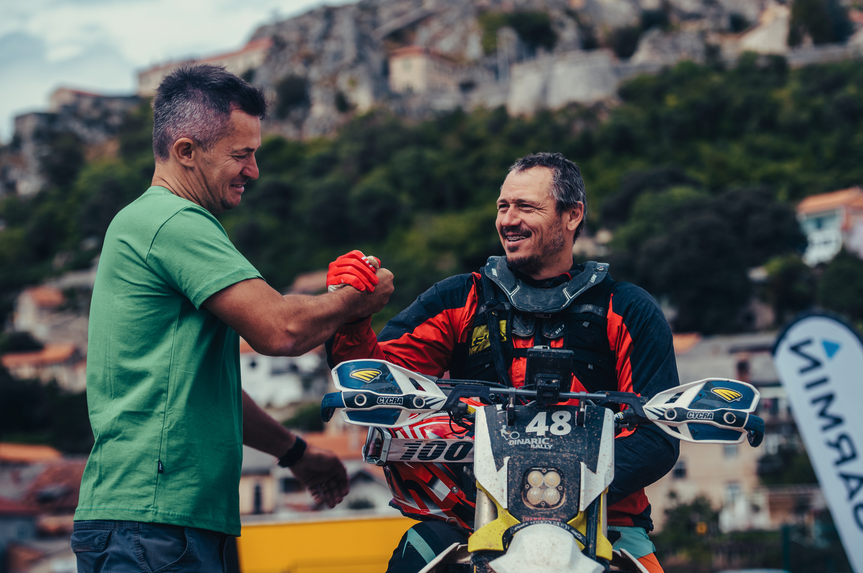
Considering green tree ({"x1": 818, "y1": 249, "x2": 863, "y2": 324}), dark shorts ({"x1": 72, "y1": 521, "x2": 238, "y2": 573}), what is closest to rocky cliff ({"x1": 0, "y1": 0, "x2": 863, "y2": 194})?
green tree ({"x1": 818, "y1": 249, "x2": 863, "y2": 324})

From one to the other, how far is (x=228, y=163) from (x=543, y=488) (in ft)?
5.07

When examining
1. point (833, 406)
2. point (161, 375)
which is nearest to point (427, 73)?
point (833, 406)

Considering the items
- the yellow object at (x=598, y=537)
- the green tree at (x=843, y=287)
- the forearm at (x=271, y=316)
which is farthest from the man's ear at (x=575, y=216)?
the green tree at (x=843, y=287)

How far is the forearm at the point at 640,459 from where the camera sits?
3.05 meters

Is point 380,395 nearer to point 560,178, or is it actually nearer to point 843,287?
point 560,178

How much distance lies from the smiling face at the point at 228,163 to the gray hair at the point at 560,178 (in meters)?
1.10

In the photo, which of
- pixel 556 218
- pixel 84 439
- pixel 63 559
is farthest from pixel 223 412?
pixel 84 439

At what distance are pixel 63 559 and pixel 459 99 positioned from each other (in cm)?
6637

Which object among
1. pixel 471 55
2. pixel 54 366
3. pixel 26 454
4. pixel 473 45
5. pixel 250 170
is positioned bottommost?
pixel 26 454

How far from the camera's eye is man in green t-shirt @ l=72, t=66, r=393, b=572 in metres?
2.83

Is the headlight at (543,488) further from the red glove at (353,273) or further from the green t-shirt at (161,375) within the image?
the green t-shirt at (161,375)

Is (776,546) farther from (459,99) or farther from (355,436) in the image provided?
(459,99)

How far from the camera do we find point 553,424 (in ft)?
8.77

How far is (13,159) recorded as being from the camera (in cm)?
11300
